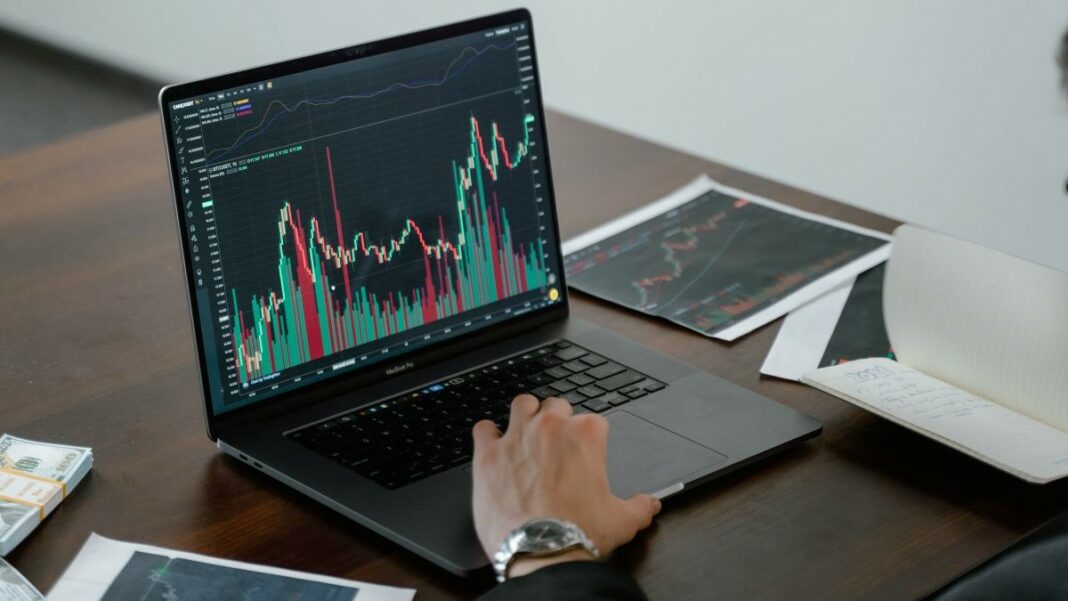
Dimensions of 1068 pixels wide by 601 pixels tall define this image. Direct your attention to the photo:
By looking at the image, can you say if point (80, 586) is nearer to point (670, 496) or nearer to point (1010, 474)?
point (670, 496)

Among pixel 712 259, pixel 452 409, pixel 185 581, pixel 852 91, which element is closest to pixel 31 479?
pixel 185 581

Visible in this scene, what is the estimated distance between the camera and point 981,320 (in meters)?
1.13

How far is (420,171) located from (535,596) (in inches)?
18.9

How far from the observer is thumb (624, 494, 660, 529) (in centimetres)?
97

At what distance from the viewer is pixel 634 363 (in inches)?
48.5

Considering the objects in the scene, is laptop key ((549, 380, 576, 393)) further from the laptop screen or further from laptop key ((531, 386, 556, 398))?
the laptop screen

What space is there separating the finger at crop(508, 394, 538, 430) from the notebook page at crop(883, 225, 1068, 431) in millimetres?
380

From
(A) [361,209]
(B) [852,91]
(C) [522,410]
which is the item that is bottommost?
(B) [852,91]

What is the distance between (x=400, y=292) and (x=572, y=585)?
0.41 m

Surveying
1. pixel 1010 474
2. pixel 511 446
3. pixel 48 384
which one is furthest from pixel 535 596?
pixel 48 384

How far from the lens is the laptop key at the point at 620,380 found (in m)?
1.19

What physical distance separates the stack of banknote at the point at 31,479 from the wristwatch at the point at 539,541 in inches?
14.6

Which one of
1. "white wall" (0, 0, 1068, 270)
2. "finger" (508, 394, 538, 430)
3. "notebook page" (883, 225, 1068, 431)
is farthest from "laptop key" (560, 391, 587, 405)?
"white wall" (0, 0, 1068, 270)

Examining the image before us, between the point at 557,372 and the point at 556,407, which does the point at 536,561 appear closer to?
the point at 556,407
